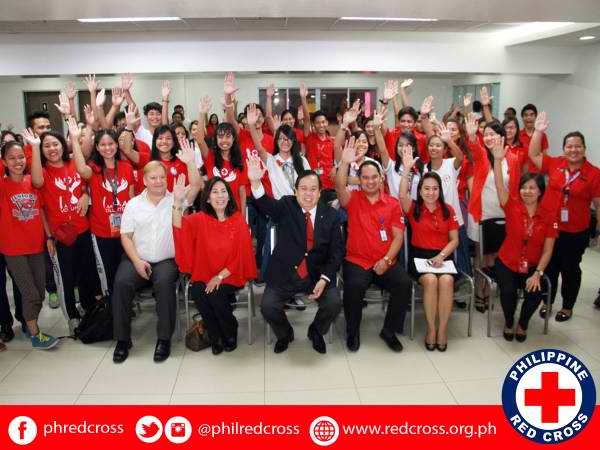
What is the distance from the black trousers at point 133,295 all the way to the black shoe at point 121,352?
45 mm

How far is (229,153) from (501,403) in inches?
108

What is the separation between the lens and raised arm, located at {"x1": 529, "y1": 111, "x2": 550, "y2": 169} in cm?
418

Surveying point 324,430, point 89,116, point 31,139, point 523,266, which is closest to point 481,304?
point 523,266

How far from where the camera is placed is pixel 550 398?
2.51 m

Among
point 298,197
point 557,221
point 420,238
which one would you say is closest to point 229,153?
point 298,197

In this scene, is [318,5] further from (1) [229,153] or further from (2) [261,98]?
(2) [261,98]

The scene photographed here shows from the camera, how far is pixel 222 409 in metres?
2.92

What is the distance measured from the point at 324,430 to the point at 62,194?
253 centimetres

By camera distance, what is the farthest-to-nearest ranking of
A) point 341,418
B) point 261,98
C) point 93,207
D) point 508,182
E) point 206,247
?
point 261,98 → point 508,182 → point 93,207 → point 206,247 → point 341,418

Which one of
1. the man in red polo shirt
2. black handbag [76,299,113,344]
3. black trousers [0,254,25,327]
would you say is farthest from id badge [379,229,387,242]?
black trousers [0,254,25,327]

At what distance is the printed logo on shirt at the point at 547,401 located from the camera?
2471 millimetres

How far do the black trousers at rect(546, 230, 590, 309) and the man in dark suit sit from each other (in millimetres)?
1793

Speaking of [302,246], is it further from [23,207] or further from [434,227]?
[23,207]

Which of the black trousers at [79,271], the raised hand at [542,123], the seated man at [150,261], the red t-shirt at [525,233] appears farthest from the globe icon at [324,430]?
the raised hand at [542,123]
